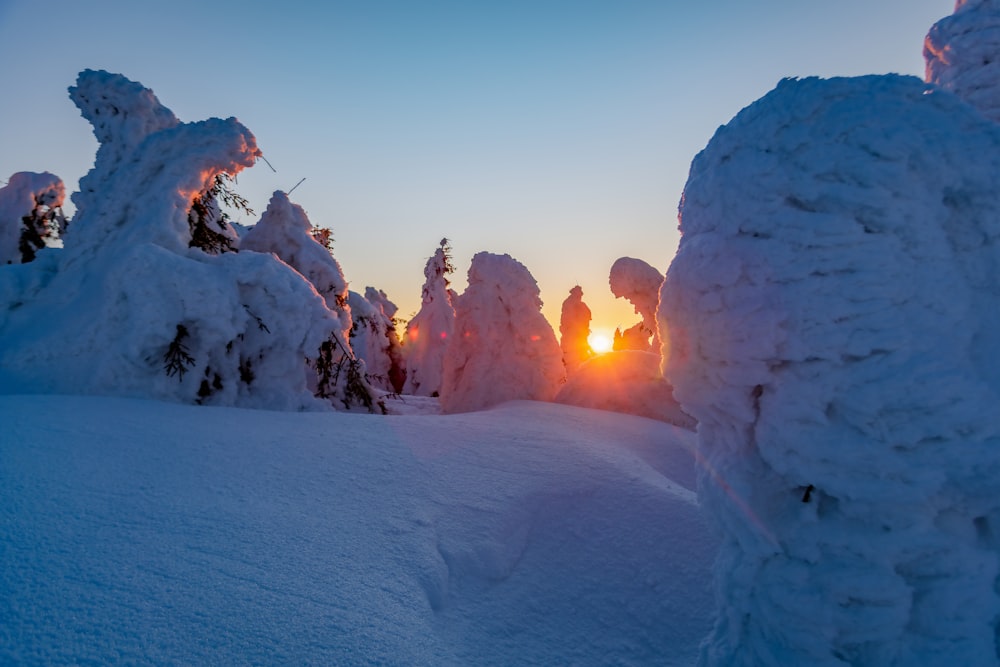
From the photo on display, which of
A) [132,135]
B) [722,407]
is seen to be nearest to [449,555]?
[722,407]

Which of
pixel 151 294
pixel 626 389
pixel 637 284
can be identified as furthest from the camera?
pixel 637 284

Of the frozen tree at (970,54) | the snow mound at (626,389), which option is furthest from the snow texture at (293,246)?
the frozen tree at (970,54)

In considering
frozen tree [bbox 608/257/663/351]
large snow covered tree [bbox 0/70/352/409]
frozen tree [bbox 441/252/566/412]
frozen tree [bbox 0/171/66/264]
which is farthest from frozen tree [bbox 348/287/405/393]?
large snow covered tree [bbox 0/70/352/409]

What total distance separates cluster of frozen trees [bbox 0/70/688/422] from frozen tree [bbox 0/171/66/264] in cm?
6

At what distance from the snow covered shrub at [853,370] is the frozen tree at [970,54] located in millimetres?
3152

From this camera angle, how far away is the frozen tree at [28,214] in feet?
31.3

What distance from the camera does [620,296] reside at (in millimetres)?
15891

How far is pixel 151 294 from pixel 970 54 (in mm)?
7616

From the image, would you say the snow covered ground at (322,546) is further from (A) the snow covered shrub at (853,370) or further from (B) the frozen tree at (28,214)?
(B) the frozen tree at (28,214)

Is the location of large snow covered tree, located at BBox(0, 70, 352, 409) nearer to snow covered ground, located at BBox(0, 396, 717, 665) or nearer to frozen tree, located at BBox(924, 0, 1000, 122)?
snow covered ground, located at BBox(0, 396, 717, 665)

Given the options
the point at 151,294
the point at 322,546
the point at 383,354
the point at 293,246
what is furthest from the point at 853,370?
the point at 383,354

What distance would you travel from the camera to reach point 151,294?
4.95 metres

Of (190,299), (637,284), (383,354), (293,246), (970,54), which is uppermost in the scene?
(637,284)

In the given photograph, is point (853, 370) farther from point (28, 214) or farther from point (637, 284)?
point (637, 284)
